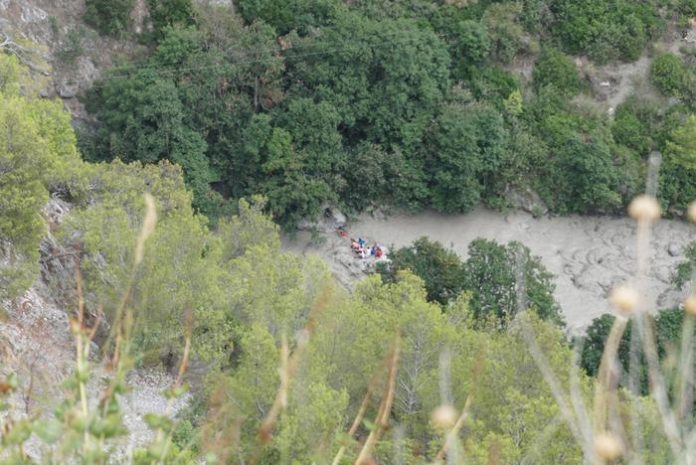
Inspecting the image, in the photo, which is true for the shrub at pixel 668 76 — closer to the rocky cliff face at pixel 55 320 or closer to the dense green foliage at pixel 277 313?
the dense green foliage at pixel 277 313

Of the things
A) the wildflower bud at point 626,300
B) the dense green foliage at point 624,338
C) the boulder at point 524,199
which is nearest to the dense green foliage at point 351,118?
the boulder at point 524,199

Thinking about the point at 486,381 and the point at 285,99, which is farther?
the point at 285,99

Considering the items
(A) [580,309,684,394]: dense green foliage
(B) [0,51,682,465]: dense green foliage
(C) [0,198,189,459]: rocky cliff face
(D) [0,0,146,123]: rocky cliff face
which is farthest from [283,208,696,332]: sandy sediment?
(C) [0,198,189,459]: rocky cliff face

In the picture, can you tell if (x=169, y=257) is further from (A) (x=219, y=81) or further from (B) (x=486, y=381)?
(A) (x=219, y=81)

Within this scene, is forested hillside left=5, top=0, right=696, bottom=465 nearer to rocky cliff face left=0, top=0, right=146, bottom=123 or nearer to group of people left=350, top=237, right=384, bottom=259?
rocky cliff face left=0, top=0, right=146, bottom=123

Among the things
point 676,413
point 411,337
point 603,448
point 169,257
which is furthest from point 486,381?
point 603,448

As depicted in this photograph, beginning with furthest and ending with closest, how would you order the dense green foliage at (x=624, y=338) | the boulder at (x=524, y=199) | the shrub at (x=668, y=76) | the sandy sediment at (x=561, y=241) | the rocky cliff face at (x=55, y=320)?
the shrub at (x=668, y=76)
the boulder at (x=524, y=199)
the sandy sediment at (x=561, y=241)
the dense green foliage at (x=624, y=338)
the rocky cliff face at (x=55, y=320)
